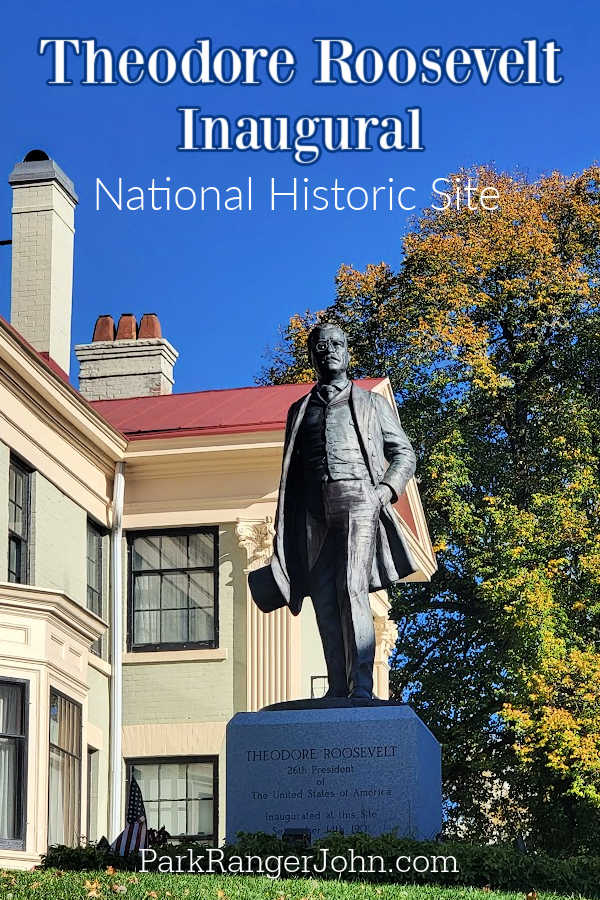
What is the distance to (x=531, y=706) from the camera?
30.1 m

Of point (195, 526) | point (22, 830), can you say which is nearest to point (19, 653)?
point (22, 830)

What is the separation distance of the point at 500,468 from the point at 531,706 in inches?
241

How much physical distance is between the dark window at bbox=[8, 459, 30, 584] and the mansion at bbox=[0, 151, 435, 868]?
28 mm

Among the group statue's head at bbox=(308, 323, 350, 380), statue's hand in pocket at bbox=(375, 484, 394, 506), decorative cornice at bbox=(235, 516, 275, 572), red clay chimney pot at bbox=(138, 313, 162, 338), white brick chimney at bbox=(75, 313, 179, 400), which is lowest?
statue's hand in pocket at bbox=(375, 484, 394, 506)

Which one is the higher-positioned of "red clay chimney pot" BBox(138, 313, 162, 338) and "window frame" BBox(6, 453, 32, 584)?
"red clay chimney pot" BBox(138, 313, 162, 338)

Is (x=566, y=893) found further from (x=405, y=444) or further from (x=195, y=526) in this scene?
(x=195, y=526)

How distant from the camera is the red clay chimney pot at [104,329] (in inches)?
1294

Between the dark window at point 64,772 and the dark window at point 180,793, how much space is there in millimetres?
2750

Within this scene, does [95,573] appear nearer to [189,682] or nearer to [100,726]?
[189,682]

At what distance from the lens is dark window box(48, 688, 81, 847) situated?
2217 cm

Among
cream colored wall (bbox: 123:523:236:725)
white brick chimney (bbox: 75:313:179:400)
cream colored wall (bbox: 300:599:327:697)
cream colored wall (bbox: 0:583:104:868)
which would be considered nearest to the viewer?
cream colored wall (bbox: 0:583:104:868)

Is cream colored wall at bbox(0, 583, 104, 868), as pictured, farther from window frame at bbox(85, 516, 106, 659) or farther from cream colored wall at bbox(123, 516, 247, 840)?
cream colored wall at bbox(123, 516, 247, 840)

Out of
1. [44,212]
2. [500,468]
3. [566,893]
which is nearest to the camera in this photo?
[566,893]

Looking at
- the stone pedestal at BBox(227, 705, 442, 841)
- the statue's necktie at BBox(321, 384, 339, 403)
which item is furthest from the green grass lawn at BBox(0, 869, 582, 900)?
the statue's necktie at BBox(321, 384, 339, 403)
